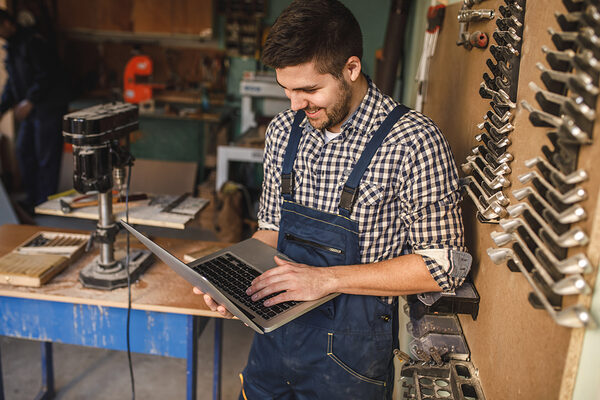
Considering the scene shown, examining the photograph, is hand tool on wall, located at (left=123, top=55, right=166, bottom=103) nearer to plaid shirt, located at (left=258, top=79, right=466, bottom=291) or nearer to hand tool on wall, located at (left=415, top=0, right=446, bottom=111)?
hand tool on wall, located at (left=415, top=0, right=446, bottom=111)

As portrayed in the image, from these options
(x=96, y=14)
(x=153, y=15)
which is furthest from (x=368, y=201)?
(x=96, y=14)

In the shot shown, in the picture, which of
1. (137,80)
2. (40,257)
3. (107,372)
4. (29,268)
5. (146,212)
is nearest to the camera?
(29,268)

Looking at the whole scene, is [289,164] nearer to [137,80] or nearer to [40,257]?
[40,257]

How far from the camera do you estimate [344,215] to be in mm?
1341

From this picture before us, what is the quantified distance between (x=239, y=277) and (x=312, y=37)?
26.5 inches

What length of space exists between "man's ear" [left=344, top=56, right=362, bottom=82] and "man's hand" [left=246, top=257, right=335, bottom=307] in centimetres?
50

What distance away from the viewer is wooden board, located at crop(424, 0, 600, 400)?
30.4 inches

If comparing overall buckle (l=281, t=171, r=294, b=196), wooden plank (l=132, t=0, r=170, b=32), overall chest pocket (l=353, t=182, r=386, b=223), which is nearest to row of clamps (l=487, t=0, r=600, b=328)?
overall chest pocket (l=353, t=182, r=386, b=223)

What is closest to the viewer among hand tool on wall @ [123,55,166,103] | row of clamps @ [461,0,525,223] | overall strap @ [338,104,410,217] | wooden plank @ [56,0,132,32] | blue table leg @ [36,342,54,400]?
row of clamps @ [461,0,525,223]

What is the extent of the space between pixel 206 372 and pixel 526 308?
7.43 ft

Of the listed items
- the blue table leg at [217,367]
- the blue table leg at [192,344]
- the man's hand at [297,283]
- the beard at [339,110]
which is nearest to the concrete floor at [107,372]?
the blue table leg at [217,367]

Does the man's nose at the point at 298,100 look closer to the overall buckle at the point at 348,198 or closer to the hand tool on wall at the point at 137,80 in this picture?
the overall buckle at the point at 348,198

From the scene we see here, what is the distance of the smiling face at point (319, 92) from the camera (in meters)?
1.28

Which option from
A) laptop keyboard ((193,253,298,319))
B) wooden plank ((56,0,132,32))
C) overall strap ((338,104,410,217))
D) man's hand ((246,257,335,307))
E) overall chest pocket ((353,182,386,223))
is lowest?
laptop keyboard ((193,253,298,319))
